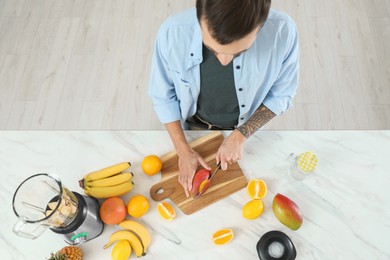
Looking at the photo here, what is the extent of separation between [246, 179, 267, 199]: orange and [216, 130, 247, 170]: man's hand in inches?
3.6

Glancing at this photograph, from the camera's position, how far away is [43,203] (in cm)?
94

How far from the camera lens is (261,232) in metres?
1.04

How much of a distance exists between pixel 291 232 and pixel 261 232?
0.30 feet

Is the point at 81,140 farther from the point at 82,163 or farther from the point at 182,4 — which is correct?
the point at 182,4

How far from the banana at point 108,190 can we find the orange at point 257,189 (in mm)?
370

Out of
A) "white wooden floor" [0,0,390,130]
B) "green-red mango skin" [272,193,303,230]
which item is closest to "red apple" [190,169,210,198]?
"green-red mango skin" [272,193,303,230]

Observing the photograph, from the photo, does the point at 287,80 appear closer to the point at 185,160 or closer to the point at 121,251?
the point at 185,160

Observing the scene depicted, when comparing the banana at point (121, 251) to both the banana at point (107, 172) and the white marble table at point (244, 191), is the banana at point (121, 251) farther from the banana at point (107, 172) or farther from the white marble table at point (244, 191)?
the banana at point (107, 172)

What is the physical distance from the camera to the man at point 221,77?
1008mm

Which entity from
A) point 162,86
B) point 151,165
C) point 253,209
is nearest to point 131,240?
point 151,165

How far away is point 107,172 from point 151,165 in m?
0.14

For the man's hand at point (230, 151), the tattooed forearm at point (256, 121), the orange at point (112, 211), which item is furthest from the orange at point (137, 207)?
the tattooed forearm at point (256, 121)

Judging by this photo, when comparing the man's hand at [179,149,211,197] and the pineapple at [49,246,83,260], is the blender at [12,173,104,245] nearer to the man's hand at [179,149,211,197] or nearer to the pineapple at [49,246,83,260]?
the pineapple at [49,246,83,260]

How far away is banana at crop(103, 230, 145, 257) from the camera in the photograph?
101 centimetres
